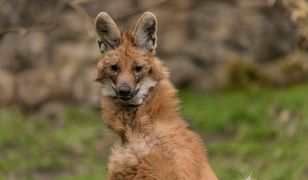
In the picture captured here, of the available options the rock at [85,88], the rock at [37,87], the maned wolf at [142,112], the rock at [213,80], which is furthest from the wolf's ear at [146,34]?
the rock at [37,87]

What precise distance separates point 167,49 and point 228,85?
3.37 ft

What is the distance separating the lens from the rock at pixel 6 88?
12.1 meters

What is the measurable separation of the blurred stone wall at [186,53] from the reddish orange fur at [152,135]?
21.4 feet

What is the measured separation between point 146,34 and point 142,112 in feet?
1.71

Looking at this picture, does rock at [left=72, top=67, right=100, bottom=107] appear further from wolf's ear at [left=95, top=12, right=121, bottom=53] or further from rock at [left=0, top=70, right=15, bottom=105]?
wolf's ear at [left=95, top=12, right=121, bottom=53]

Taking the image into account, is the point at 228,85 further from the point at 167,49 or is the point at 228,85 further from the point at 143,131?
the point at 143,131

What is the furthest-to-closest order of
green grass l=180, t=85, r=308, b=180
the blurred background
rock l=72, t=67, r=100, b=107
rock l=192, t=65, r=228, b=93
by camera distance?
1. rock l=192, t=65, r=228, b=93
2. rock l=72, t=67, r=100, b=107
3. the blurred background
4. green grass l=180, t=85, r=308, b=180

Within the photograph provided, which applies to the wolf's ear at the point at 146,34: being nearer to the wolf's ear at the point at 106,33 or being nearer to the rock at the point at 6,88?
the wolf's ear at the point at 106,33

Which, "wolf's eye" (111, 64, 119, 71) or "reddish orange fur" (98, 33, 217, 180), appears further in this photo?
"wolf's eye" (111, 64, 119, 71)

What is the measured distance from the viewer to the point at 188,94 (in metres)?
12.0

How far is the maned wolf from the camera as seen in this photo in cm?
525

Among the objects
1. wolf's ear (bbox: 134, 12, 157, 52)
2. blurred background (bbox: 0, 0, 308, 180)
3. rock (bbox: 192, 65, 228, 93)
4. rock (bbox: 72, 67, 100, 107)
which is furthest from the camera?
rock (bbox: 192, 65, 228, 93)

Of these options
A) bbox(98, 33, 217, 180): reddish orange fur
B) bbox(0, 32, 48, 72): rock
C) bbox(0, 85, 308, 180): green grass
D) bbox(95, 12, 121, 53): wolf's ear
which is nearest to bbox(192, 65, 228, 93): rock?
bbox(0, 85, 308, 180): green grass

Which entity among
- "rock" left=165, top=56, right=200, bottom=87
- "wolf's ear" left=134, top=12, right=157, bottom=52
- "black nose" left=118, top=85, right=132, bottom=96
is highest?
"wolf's ear" left=134, top=12, right=157, bottom=52
